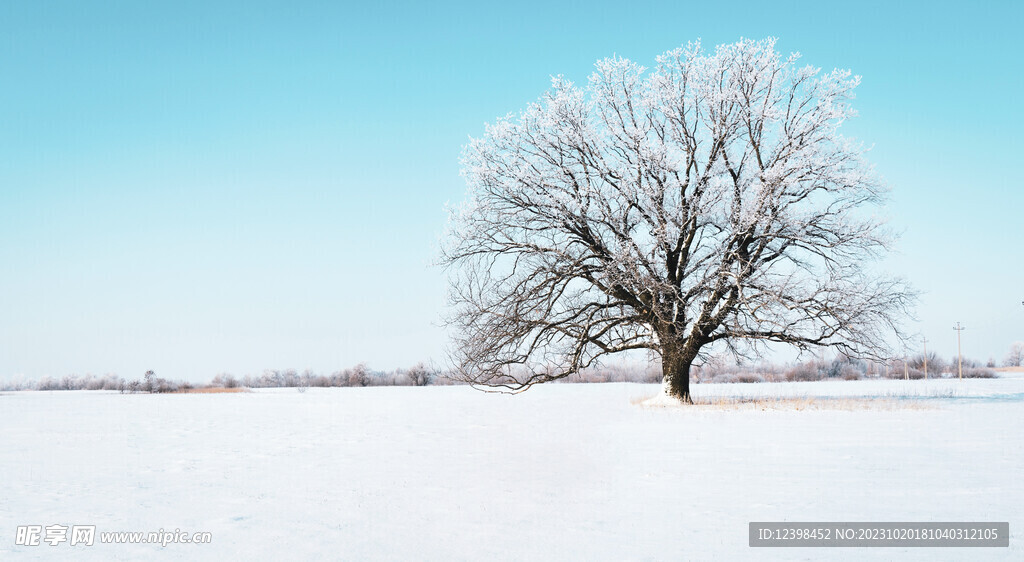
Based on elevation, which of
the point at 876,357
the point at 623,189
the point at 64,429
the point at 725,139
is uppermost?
the point at 725,139

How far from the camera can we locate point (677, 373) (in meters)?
20.0

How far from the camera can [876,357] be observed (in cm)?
1886

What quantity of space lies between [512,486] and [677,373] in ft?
43.2

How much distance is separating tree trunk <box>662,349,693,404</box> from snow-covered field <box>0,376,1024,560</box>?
5.44m

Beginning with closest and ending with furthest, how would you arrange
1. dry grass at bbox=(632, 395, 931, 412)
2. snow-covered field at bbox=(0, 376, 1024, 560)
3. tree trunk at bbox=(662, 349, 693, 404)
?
snow-covered field at bbox=(0, 376, 1024, 560), dry grass at bbox=(632, 395, 931, 412), tree trunk at bbox=(662, 349, 693, 404)

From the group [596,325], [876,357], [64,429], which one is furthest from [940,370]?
[64,429]

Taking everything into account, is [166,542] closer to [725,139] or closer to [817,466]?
[817,466]

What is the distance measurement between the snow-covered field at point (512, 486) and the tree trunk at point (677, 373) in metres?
5.44

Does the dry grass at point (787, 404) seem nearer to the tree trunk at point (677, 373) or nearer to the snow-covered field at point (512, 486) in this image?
the tree trunk at point (677, 373)

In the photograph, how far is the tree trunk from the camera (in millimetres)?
19938

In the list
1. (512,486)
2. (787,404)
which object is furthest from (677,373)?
(512,486)

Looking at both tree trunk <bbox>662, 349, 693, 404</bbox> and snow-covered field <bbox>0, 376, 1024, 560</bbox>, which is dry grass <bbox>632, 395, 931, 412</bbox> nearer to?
tree trunk <bbox>662, 349, 693, 404</bbox>

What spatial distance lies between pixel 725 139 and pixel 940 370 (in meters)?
53.2

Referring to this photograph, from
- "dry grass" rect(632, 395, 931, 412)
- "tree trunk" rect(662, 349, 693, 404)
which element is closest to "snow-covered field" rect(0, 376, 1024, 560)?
"dry grass" rect(632, 395, 931, 412)
